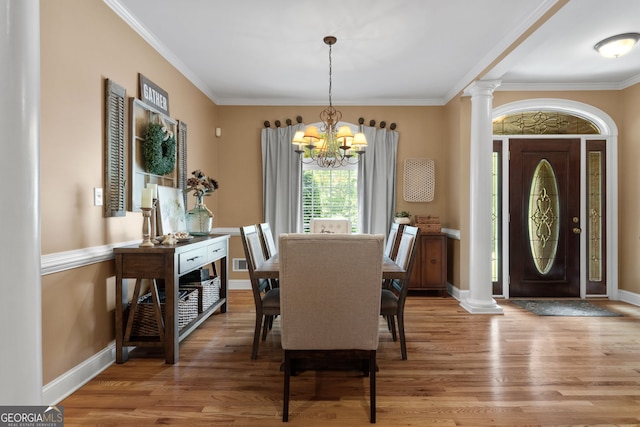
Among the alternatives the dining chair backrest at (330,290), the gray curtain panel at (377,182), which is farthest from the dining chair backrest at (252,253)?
the gray curtain panel at (377,182)

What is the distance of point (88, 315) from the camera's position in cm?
241

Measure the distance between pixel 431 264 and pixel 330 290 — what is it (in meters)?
3.20

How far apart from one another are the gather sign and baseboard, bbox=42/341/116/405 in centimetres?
201

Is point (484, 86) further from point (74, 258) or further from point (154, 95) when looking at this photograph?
point (74, 258)

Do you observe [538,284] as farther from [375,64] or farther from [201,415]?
[201,415]

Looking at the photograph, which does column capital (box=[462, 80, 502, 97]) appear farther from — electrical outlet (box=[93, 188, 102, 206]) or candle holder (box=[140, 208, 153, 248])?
electrical outlet (box=[93, 188, 102, 206])

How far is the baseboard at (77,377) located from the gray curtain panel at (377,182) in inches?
131

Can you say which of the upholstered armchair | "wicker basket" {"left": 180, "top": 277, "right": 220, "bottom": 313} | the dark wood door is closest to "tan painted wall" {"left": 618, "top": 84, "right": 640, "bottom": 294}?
the dark wood door

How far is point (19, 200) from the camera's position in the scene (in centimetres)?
131

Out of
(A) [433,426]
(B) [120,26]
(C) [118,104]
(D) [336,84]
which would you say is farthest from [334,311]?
(D) [336,84]

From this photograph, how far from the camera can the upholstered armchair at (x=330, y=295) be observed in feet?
5.93

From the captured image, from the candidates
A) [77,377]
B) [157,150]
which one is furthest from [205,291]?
[157,150]

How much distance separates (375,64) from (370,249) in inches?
108

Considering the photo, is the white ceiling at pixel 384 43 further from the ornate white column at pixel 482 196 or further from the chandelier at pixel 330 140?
the chandelier at pixel 330 140
